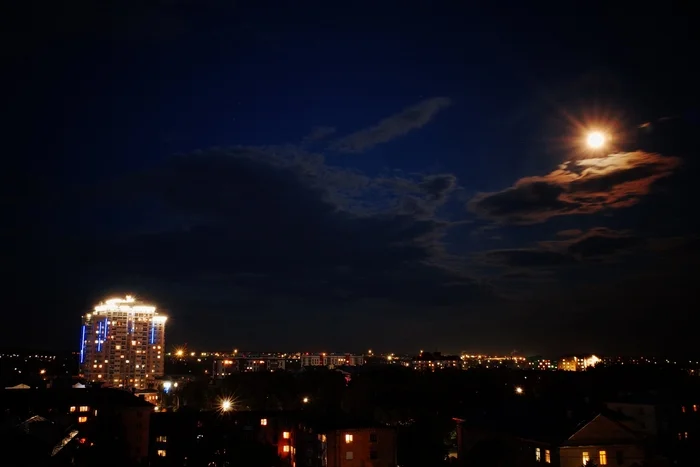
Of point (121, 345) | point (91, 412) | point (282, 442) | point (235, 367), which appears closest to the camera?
point (282, 442)

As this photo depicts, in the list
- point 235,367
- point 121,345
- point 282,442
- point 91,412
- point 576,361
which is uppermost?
point 121,345

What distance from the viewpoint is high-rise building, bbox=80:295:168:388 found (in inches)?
3915

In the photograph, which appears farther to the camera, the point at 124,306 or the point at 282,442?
the point at 124,306

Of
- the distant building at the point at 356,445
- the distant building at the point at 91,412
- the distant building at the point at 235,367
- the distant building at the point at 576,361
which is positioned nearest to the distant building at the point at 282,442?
the distant building at the point at 356,445

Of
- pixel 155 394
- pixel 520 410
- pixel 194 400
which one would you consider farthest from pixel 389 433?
pixel 155 394

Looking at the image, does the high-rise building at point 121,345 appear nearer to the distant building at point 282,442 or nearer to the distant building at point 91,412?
the distant building at point 91,412

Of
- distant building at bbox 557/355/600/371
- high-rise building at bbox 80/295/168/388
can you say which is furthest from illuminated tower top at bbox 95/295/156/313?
distant building at bbox 557/355/600/371

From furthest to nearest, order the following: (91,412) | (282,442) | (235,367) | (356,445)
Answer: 1. (235,367)
2. (91,412)
3. (282,442)
4. (356,445)

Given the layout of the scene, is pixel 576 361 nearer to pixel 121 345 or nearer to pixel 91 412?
pixel 121 345

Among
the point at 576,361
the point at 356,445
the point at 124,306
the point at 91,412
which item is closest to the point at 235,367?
the point at 124,306

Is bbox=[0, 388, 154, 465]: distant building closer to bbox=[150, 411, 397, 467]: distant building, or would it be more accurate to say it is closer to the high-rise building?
bbox=[150, 411, 397, 467]: distant building

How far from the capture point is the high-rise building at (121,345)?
326ft

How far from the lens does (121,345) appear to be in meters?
102

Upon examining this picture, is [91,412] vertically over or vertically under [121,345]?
under
